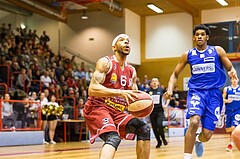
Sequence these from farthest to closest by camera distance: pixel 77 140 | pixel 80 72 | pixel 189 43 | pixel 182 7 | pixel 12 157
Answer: pixel 189 43, pixel 182 7, pixel 80 72, pixel 77 140, pixel 12 157

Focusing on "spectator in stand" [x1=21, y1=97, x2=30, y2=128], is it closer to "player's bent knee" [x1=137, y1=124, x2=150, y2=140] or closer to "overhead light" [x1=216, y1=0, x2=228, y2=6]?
"player's bent knee" [x1=137, y1=124, x2=150, y2=140]

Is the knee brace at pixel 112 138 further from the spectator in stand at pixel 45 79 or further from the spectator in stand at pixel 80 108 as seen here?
the spectator in stand at pixel 45 79

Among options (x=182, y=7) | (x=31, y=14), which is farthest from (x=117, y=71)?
(x=31, y=14)

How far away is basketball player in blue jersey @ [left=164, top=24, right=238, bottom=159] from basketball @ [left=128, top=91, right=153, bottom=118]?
177 centimetres

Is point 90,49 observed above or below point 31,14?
Result: below

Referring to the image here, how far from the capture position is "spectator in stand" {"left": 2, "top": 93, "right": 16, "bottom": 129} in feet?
46.3

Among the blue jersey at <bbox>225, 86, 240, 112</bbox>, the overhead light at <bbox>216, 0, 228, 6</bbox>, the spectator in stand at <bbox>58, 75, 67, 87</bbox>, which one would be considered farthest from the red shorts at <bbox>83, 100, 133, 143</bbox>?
the overhead light at <bbox>216, 0, 228, 6</bbox>

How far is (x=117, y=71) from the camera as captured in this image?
18.0 feet

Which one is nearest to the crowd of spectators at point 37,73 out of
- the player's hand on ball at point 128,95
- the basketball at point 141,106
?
the basketball at point 141,106

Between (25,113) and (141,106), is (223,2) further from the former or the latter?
(141,106)

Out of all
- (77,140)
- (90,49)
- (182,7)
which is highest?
(182,7)

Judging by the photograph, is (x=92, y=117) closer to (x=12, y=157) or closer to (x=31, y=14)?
(x=12, y=157)

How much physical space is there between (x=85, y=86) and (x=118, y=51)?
16708 millimetres

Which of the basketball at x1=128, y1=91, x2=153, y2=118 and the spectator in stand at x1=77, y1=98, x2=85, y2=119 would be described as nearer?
the basketball at x1=128, y1=91, x2=153, y2=118
